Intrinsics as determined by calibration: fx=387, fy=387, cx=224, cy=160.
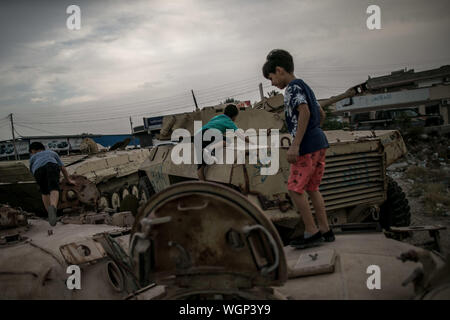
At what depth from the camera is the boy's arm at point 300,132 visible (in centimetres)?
252

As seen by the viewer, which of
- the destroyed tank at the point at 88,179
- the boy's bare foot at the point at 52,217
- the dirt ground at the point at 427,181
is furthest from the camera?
the destroyed tank at the point at 88,179

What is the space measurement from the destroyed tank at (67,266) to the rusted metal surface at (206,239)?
1280 millimetres

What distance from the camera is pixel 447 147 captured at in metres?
14.5

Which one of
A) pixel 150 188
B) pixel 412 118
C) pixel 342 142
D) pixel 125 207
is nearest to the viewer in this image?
pixel 342 142

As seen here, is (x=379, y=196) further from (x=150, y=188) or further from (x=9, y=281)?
(x=150, y=188)

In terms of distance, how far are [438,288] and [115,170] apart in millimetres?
9543

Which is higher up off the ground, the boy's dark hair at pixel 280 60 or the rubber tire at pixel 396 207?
the boy's dark hair at pixel 280 60

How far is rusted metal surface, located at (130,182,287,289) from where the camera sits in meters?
1.70

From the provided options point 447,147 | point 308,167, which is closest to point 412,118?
point 447,147

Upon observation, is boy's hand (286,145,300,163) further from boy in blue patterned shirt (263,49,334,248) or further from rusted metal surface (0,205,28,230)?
rusted metal surface (0,205,28,230)

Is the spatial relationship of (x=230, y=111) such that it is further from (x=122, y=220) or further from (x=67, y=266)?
(x=67, y=266)

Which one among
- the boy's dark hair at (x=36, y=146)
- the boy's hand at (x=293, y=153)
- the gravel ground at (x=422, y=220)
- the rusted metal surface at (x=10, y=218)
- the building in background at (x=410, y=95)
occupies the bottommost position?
the gravel ground at (x=422, y=220)

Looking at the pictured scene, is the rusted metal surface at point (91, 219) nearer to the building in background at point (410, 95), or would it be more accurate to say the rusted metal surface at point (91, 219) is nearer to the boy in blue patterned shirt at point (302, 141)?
the boy in blue patterned shirt at point (302, 141)
